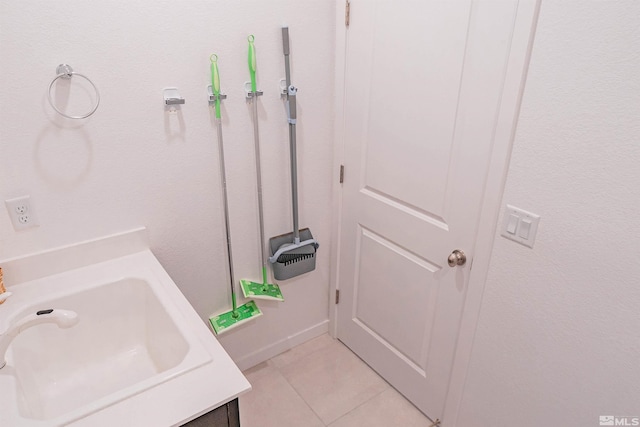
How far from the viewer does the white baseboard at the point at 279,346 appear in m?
2.03

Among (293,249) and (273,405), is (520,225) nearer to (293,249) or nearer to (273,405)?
(293,249)

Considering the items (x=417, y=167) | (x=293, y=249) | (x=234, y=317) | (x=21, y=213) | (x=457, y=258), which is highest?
(x=417, y=167)

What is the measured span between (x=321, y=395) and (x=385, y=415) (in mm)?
304

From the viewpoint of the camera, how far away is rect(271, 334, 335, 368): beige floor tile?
2094 millimetres

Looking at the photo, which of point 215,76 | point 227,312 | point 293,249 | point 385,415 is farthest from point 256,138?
point 385,415

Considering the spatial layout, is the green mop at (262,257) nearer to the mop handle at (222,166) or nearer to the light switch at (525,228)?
the mop handle at (222,166)

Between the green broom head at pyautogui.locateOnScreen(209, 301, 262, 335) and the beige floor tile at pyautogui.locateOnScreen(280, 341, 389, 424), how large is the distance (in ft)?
1.29

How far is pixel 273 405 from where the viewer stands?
6.04ft

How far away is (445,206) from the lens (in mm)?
1427

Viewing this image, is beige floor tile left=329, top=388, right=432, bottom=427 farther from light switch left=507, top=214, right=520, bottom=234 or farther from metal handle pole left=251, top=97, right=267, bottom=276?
light switch left=507, top=214, right=520, bottom=234

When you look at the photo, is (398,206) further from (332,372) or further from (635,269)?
(332,372)

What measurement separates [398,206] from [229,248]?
74cm

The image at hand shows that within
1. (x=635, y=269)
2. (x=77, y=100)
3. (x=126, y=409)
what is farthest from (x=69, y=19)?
(x=635, y=269)

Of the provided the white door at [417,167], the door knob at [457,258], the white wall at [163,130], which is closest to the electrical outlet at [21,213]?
the white wall at [163,130]
